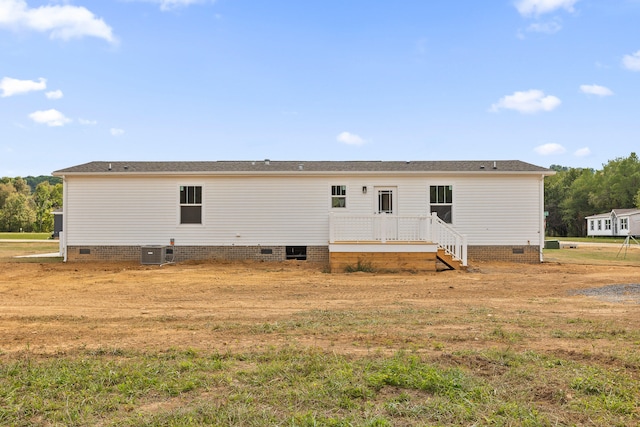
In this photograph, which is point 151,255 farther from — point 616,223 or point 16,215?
point 16,215

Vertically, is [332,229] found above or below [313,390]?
above

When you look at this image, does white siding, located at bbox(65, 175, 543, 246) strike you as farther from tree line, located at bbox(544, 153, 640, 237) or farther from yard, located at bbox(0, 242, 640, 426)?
tree line, located at bbox(544, 153, 640, 237)

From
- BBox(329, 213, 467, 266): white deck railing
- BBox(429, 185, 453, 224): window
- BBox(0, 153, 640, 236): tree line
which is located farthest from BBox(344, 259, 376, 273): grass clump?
BBox(0, 153, 640, 236): tree line

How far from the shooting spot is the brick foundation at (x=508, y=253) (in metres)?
15.1

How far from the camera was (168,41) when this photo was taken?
18625mm

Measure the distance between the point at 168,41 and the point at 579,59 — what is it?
16975mm

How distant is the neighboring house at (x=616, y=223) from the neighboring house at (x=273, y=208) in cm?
3138

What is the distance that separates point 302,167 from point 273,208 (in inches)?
69.2

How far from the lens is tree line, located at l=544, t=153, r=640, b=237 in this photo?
53344 mm

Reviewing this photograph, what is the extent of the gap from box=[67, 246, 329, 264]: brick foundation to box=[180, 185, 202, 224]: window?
959mm

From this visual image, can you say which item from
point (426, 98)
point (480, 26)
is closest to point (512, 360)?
point (480, 26)

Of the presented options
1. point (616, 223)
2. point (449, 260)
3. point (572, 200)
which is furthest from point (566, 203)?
point (449, 260)

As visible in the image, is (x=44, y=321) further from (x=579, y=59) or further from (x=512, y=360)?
(x=579, y=59)

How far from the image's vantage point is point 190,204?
15336 millimetres
